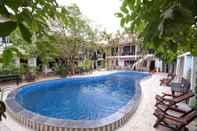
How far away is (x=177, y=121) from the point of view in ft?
17.3

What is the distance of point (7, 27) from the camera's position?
0.74 m

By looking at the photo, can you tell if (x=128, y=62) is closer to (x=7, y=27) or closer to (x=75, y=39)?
(x=75, y=39)

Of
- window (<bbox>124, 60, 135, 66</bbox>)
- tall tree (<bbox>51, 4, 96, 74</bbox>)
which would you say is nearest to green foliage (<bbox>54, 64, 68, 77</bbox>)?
tall tree (<bbox>51, 4, 96, 74</bbox>)

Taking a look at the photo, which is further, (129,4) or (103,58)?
(103,58)

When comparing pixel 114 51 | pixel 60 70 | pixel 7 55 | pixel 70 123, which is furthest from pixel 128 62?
pixel 7 55

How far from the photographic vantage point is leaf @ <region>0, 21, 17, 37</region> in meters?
0.73

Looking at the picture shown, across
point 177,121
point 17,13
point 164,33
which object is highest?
point 17,13

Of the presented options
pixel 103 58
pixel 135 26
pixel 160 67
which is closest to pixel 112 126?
pixel 135 26

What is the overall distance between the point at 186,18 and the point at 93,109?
31.7 feet

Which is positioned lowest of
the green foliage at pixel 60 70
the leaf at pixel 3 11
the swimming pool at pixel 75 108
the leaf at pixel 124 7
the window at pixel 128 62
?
the swimming pool at pixel 75 108

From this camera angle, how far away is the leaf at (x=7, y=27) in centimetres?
73

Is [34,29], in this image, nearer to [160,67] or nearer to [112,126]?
[112,126]

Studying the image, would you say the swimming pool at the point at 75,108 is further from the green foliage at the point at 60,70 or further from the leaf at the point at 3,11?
the green foliage at the point at 60,70

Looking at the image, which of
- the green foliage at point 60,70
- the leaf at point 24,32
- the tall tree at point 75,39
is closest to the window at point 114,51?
the tall tree at point 75,39
